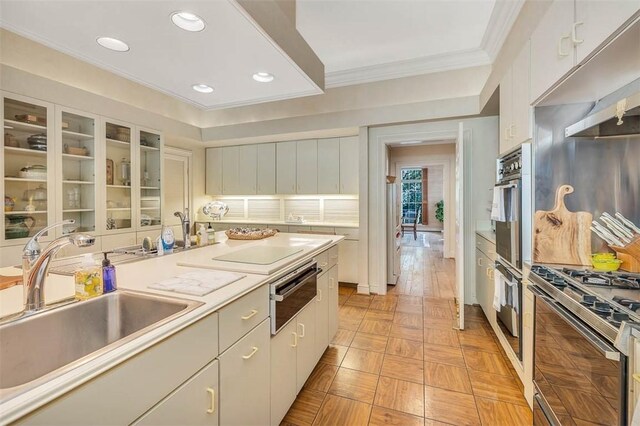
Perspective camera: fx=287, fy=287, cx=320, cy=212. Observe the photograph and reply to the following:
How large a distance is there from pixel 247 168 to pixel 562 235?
4.40 meters

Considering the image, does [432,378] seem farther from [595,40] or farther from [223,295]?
[595,40]

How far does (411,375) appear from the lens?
215 cm

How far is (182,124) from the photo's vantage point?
4.53m

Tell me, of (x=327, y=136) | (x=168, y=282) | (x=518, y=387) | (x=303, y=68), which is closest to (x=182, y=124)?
(x=327, y=136)

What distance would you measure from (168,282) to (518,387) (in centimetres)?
236

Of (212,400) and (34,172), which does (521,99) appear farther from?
(34,172)

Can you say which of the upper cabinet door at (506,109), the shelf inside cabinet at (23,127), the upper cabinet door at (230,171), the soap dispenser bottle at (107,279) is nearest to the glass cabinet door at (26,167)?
the shelf inside cabinet at (23,127)

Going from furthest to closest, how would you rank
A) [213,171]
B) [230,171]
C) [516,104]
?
[213,171]
[230,171]
[516,104]

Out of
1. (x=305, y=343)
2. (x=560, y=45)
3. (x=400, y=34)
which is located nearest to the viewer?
(x=560, y=45)

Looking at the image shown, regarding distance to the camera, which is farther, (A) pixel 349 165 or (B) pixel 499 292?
(A) pixel 349 165

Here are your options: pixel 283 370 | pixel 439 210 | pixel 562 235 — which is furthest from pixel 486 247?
pixel 439 210

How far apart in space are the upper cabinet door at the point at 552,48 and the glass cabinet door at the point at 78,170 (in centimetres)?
419

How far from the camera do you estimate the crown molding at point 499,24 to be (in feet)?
8.07

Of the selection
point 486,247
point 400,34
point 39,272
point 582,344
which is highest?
point 400,34
